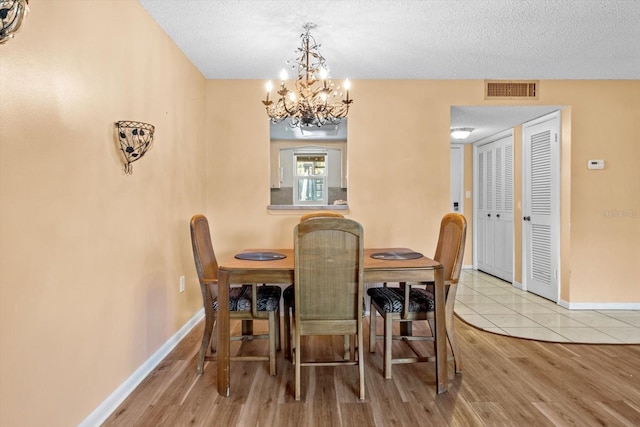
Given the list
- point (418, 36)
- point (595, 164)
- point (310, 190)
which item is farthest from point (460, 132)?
point (310, 190)

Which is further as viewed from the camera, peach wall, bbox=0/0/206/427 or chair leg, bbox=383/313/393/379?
chair leg, bbox=383/313/393/379

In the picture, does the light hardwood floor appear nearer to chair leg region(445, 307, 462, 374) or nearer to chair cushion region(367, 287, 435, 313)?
chair leg region(445, 307, 462, 374)

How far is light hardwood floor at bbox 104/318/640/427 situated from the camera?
74.3 inches

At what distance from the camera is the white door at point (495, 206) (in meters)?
5.10

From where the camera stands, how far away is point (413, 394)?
2.13 m

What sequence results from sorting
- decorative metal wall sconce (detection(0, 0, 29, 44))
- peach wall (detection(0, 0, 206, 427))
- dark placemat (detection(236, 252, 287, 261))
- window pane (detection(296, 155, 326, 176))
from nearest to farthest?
decorative metal wall sconce (detection(0, 0, 29, 44)) < peach wall (detection(0, 0, 206, 427)) < dark placemat (detection(236, 252, 287, 261)) < window pane (detection(296, 155, 326, 176))

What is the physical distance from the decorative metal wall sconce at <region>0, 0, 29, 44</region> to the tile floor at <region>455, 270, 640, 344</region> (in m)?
3.48

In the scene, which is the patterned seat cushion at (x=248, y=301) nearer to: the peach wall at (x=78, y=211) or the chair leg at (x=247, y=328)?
the chair leg at (x=247, y=328)

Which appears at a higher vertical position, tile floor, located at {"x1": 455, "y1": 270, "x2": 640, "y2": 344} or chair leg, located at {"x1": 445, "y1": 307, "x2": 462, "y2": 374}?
chair leg, located at {"x1": 445, "y1": 307, "x2": 462, "y2": 374}

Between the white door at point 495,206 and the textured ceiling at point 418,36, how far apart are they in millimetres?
1590

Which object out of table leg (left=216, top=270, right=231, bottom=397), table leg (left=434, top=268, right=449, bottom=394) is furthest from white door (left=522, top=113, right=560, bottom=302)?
table leg (left=216, top=270, right=231, bottom=397)

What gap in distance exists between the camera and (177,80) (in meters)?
3.04

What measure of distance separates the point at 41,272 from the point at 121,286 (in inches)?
25.5

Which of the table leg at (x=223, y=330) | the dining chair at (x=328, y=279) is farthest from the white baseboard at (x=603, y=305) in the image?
the table leg at (x=223, y=330)
